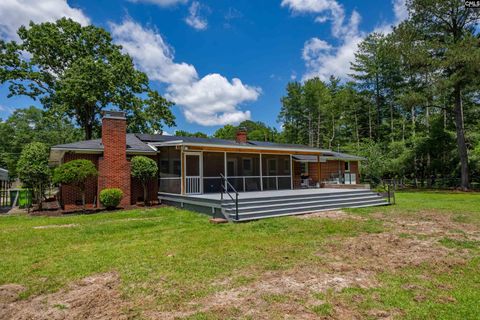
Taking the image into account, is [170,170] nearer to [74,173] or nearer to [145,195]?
[145,195]

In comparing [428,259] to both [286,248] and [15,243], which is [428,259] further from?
[15,243]

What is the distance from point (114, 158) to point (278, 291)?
35.1ft

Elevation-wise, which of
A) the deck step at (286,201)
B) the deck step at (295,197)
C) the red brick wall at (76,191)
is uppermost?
the red brick wall at (76,191)

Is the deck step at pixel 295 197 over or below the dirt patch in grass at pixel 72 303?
over

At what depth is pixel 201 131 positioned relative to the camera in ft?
217

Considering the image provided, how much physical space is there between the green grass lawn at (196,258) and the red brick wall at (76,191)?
9.92ft

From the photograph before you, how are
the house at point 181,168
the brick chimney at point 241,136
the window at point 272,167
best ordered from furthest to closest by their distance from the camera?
the brick chimney at point 241,136 → the window at point 272,167 → the house at point 181,168

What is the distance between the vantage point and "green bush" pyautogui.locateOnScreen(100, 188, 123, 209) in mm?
11547

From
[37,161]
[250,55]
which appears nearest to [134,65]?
[250,55]

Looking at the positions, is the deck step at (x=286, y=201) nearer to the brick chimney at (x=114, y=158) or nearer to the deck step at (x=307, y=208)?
the deck step at (x=307, y=208)

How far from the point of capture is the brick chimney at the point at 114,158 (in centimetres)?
1220

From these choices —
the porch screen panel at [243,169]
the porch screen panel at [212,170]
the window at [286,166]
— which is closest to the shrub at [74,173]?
the porch screen panel at [212,170]

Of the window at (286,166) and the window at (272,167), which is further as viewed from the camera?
the window at (286,166)

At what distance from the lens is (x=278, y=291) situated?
3.80m
